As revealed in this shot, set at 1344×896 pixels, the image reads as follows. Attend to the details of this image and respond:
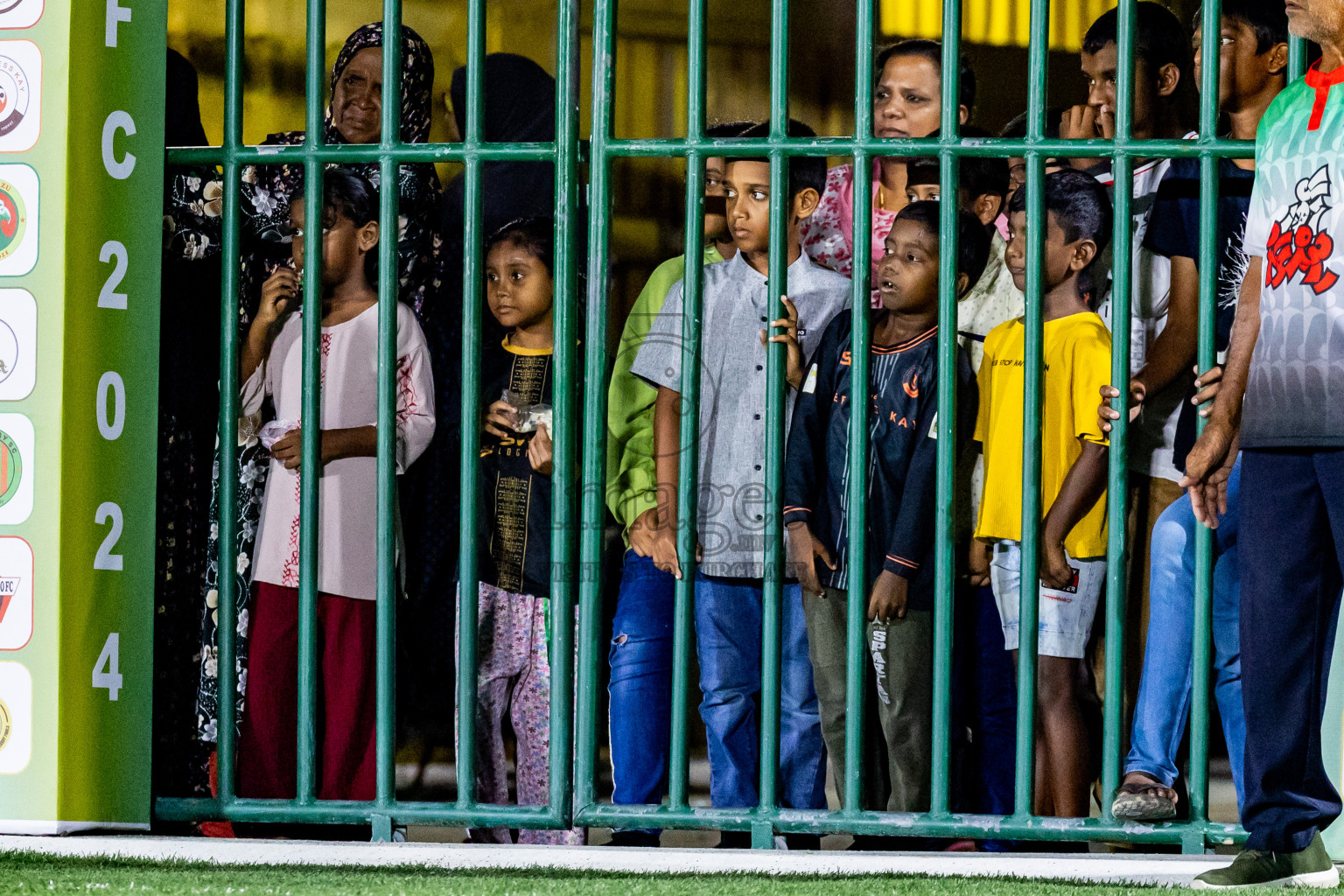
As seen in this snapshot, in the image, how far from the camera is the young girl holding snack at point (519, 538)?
13.6ft

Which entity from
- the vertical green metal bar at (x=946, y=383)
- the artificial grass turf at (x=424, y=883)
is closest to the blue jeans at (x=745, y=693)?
the vertical green metal bar at (x=946, y=383)

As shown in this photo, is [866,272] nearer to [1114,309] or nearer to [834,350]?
[834,350]

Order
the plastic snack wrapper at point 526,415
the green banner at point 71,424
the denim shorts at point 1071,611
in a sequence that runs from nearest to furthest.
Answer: the green banner at point 71,424 → the denim shorts at point 1071,611 → the plastic snack wrapper at point 526,415

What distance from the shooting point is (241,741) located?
421cm

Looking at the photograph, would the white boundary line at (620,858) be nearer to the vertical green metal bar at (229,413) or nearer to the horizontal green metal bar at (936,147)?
the vertical green metal bar at (229,413)

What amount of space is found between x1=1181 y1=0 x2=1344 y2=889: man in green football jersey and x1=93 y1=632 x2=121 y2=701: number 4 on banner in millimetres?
2619

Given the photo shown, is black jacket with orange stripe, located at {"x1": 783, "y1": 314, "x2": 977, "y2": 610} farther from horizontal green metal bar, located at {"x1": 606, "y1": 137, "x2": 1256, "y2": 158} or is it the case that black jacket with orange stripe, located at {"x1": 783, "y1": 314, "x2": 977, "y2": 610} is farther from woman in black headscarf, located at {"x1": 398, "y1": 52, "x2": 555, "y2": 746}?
woman in black headscarf, located at {"x1": 398, "y1": 52, "x2": 555, "y2": 746}

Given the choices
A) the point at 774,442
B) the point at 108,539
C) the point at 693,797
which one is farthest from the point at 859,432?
the point at 108,539

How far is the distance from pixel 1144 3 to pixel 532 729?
106 inches

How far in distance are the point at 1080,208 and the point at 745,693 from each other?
5.27 ft

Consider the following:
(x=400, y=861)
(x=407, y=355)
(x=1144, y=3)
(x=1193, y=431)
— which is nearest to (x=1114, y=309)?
(x=1193, y=431)

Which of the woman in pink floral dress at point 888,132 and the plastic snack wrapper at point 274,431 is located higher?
the woman in pink floral dress at point 888,132

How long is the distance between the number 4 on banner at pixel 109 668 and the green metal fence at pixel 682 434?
279 mm

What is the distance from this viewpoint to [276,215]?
13.9 feet
